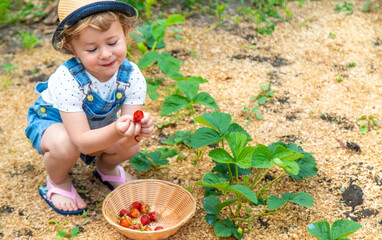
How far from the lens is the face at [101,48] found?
1.52 meters

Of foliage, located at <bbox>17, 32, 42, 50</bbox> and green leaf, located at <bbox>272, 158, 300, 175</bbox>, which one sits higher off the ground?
green leaf, located at <bbox>272, 158, 300, 175</bbox>

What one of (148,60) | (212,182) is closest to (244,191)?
(212,182)

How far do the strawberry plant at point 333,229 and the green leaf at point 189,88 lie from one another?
2.73 feet

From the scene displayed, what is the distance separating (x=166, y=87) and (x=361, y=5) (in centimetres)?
207

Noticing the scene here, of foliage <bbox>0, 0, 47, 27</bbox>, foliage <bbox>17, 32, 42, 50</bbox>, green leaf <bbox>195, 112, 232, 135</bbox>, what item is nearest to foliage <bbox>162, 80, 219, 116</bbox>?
green leaf <bbox>195, 112, 232, 135</bbox>

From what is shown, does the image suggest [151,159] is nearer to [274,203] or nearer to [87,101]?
[87,101]

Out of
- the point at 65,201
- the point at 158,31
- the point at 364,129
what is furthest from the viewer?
the point at 158,31

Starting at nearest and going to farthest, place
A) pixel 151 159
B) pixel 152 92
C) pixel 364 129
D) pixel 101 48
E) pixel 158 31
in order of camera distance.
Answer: pixel 101 48 → pixel 151 159 → pixel 364 129 → pixel 152 92 → pixel 158 31

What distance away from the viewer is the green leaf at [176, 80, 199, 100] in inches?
78.6

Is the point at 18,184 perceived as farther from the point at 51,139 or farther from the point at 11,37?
the point at 11,37

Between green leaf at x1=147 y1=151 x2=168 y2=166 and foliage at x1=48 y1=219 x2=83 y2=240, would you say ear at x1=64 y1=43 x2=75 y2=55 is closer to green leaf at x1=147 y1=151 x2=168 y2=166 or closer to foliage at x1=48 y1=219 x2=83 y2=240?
green leaf at x1=147 y1=151 x2=168 y2=166

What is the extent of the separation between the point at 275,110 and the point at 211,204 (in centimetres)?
92

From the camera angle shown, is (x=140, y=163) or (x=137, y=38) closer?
(x=140, y=163)

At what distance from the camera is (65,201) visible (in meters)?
1.87
